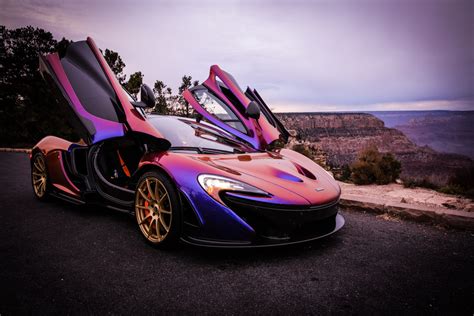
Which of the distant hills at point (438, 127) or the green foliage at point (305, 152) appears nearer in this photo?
the green foliage at point (305, 152)

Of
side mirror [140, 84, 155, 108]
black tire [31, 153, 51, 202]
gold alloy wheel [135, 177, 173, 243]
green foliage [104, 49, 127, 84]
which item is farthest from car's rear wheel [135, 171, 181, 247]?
green foliage [104, 49, 127, 84]

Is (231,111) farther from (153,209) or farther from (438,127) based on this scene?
(438,127)

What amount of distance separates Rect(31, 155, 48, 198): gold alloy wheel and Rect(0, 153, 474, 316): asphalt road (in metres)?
0.93

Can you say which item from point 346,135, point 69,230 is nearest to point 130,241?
point 69,230

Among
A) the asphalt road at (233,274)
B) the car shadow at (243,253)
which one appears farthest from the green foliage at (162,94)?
the car shadow at (243,253)

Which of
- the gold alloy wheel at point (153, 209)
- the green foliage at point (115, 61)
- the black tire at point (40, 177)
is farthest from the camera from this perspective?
the green foliage at point (115, 61)

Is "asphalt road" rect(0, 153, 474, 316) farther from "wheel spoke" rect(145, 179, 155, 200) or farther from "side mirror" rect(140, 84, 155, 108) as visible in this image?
"side mirror" rect(140, 84, 155, 108)

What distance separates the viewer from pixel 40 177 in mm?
4008

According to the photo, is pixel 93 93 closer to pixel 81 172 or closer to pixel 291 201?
pixel 81 172

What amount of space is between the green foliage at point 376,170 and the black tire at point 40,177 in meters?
5.81

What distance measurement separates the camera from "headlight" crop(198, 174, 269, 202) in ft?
7.04

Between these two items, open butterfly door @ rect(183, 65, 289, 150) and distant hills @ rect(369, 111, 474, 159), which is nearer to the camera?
open butterfly door @ rect(183, 65, 289, 150)

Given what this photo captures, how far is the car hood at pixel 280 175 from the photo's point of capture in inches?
90.7

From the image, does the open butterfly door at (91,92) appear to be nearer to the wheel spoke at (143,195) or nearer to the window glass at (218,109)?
the wheel spoke at (143,195)
